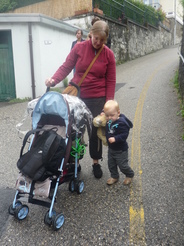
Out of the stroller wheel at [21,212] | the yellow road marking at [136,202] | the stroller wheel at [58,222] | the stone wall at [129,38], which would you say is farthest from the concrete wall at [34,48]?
the stroller wheel at [58,222]

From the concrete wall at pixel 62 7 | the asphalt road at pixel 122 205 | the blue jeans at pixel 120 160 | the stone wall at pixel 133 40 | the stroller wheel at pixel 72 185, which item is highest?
the concrete wall at pixel 62 7

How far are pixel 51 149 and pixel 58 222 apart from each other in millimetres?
776

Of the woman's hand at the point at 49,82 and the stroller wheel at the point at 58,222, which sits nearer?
the stroller wheel at the point at 58,222

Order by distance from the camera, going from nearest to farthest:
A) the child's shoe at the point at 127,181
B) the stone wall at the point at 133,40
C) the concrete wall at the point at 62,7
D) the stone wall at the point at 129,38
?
the child's shoe at the point at 127,181
the concrete wall at the point at 62,7
the stone wall at the point at 129,38
the stone wall at the point at 133,40

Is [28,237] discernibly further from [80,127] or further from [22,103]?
Answer: [22,103]

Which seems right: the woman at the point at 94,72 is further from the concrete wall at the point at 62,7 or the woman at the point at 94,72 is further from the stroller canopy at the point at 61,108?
the concrete wall at the point at 62,7

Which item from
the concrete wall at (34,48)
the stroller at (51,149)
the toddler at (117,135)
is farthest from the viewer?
the concrete wall at (34,48)

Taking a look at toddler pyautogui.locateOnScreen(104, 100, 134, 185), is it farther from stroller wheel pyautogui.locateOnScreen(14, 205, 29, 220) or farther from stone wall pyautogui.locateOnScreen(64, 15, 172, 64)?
stone wall pyautogui.locateOnScreen(64, 15, 172, 64)

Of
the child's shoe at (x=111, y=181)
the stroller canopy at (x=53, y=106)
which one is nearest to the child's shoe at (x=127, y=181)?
the child's shoe at (x=111, y=181)

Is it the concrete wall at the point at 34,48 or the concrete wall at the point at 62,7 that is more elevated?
the concrete wall at the point at 62,7

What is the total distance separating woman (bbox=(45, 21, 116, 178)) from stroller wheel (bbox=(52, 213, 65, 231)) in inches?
44.7

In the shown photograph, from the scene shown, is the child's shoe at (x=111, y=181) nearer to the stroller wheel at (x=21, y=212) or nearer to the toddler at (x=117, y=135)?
the toddler at (x=117, y=135)

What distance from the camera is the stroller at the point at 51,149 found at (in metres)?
2.88

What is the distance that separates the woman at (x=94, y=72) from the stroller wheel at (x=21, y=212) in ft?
4.01
